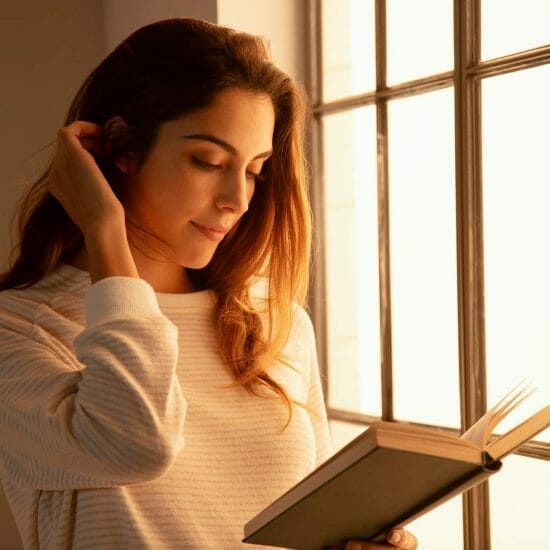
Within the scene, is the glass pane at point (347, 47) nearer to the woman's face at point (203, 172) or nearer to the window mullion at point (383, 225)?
the window mullion at point (383, 225)

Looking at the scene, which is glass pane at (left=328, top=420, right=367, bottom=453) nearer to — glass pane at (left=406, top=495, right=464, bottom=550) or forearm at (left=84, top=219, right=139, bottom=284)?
glass pane at (left=406, top=495, right=464, bottom=550)

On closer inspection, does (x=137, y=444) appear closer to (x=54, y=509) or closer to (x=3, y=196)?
(x=54, y=509)

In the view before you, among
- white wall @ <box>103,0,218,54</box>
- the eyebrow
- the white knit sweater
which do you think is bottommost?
the white knit sweater

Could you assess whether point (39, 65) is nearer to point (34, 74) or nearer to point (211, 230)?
point (34, 74)

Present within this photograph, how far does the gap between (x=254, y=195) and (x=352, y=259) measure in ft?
2.91

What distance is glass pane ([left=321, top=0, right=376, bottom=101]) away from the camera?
2.37 metres

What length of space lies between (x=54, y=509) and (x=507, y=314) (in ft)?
3.31

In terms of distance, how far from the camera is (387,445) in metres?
0.92

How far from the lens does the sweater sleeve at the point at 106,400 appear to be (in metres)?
1.20

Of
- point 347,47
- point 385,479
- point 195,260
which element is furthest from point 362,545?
point 347,47

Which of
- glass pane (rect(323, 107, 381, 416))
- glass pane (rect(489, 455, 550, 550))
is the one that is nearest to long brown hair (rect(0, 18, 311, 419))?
glass pane (rect(489, 455, 550, 550))

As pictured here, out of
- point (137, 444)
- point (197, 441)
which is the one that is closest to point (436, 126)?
point (197, 441)

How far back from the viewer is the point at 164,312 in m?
1.52

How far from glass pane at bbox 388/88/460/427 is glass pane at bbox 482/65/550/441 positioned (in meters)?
0.14
